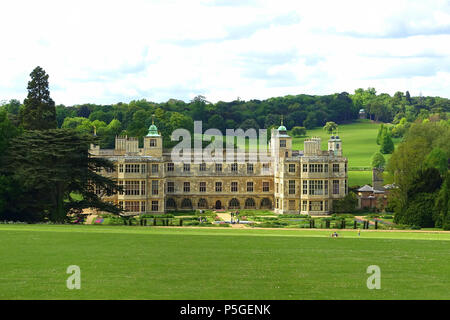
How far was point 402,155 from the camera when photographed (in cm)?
→ 8462

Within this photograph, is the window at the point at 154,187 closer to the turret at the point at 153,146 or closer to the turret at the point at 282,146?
the turret at the point at 153,146

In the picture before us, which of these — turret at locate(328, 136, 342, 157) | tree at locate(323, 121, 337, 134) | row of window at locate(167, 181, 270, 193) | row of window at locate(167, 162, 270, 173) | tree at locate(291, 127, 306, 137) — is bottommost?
row of window at locate(167, 181, 270, 193)

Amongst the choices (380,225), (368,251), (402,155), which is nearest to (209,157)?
(402,155)

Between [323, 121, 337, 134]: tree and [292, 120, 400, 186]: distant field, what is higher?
[323, 121, 337, 134]: tree

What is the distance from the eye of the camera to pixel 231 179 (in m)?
90.2

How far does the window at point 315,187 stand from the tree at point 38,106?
2717 centimetres

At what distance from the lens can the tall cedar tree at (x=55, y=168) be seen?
201ft

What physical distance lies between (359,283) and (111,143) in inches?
4392

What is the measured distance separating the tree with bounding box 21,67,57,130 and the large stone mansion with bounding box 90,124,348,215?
10477 millimetres

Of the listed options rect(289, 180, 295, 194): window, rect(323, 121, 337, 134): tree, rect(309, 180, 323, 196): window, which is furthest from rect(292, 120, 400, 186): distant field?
rect(289, 180, 295, 194): window

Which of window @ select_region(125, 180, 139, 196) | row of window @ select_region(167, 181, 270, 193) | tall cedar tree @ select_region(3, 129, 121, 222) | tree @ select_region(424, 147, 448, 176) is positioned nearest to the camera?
tall cedar tree @ select_region(3, 129, 121, 222)

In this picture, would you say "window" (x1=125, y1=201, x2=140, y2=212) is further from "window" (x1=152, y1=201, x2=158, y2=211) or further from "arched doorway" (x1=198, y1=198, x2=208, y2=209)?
"arched doorway" (x1=198, y1=198, x2=208, y2=209)

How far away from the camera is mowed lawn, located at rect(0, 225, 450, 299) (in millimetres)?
27672

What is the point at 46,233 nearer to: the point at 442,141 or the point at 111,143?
the point at 442,141
